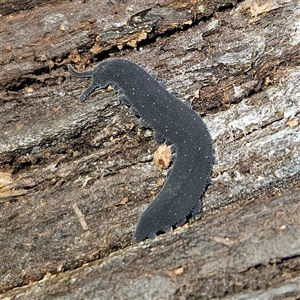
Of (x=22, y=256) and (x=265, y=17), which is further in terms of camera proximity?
(x=265, y=17)

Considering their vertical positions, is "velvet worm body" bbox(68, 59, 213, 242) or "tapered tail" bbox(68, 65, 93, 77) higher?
"tapered tail" bbox(68, 65, 93, 77)

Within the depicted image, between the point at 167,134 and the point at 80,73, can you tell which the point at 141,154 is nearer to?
the point at 167,134

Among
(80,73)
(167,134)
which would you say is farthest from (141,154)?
(80,73)

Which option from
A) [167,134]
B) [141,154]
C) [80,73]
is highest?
[80,73]

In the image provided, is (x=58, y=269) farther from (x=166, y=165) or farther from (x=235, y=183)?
(x=235, y=183)

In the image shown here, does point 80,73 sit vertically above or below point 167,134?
above

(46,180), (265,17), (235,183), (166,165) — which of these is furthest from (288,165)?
(46,180)
